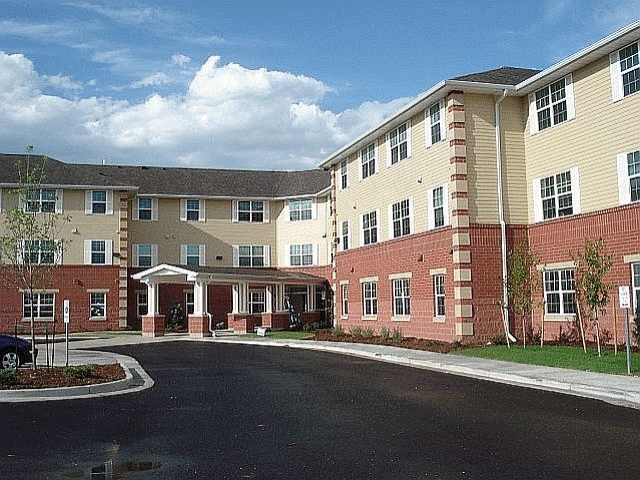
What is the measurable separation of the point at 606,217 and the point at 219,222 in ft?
106

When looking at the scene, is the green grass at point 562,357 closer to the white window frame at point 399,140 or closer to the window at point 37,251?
the white window frame at point 399,140

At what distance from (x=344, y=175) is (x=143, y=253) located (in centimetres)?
1726

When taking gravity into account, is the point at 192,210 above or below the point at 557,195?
above

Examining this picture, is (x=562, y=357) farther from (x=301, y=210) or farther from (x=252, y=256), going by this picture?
(x=252, y=256)

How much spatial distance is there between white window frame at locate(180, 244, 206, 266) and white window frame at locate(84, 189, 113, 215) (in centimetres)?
544

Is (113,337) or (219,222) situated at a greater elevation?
(219,222)

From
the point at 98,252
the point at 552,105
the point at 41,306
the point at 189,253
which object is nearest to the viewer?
the point at 552,105

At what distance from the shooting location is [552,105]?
1045 inches

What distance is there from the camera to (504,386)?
17.2 meters

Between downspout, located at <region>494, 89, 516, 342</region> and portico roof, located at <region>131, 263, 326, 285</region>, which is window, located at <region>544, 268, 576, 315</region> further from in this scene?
portico roof, located at <region>131, 263, 326, 285</region>

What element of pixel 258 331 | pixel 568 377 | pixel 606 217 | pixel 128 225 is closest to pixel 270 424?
pixel 568 377

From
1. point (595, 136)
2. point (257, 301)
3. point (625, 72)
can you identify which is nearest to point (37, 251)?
point (595, 136)

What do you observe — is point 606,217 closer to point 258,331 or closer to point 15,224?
point 15,224

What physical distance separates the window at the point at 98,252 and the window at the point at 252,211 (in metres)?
8.78
